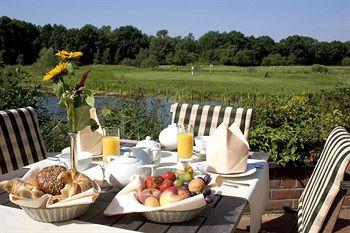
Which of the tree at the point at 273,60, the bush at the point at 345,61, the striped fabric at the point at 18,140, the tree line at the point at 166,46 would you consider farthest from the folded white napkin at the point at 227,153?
the tree at the point at 273,60

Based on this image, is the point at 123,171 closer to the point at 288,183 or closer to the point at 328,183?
the point at 328,183

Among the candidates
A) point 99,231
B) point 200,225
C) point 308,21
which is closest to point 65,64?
point 99,231

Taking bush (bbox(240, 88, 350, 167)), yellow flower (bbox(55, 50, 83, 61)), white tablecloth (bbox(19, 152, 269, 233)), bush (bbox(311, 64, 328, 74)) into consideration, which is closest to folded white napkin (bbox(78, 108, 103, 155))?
white tablecloth (bbox(19, 152, 269, 233))

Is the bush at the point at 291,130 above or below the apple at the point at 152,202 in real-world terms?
below

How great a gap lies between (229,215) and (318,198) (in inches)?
16.0

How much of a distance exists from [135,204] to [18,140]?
4.69ft

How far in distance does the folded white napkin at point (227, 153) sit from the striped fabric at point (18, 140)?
49.5 inches

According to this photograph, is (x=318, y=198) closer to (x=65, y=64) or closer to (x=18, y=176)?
(x=65, y=64)

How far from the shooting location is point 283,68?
37.0 m

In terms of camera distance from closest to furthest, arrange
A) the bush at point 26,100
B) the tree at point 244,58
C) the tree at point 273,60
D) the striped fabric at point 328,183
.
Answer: the striped fabric at point 328,183
the bush at point 26,100
the tree at point 273,60
the tree at point 244,58

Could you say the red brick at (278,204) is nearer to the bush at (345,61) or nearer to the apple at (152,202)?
the apple at (152,202)

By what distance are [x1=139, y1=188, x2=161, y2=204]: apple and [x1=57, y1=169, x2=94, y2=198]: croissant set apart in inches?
6.6

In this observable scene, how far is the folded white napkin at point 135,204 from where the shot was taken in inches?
45.5

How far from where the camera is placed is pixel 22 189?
3.81ft
